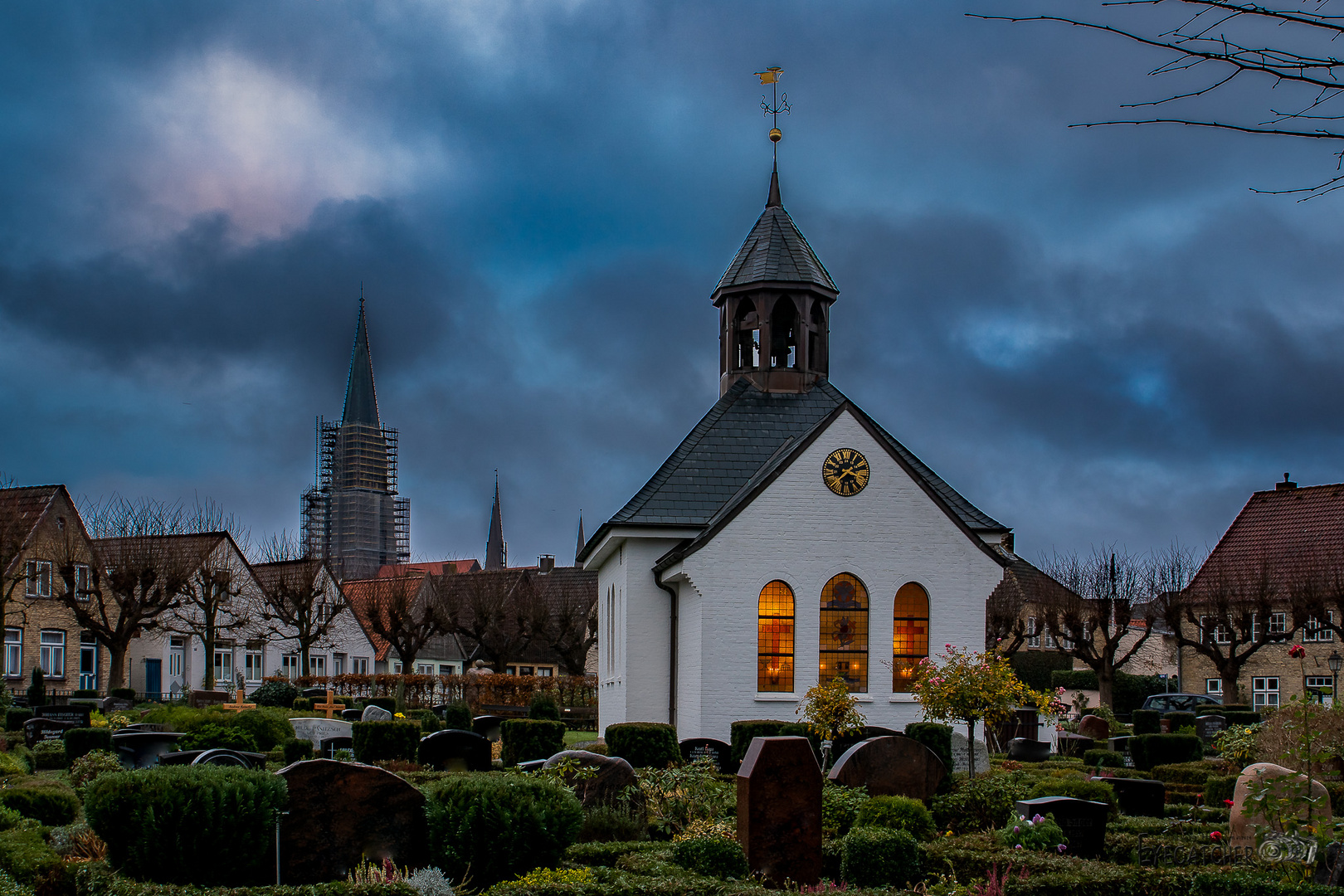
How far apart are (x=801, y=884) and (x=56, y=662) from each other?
143ft

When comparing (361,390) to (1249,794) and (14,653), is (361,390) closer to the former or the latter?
(14,653)

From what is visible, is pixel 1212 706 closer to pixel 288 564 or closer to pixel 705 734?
pixel 705 734

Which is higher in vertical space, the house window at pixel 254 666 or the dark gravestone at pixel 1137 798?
the dark gravestone at pixel 1137 798

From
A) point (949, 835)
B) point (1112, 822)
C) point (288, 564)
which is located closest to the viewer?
point (949, 835)

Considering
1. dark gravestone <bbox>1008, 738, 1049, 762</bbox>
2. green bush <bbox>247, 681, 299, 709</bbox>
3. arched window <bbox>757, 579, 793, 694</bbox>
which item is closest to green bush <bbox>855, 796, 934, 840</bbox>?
arched window <bbox>757, 579, 793, 694</bbox>

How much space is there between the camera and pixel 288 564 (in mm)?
56125

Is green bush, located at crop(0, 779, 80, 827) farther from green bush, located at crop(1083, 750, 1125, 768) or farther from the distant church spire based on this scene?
the distant church spire

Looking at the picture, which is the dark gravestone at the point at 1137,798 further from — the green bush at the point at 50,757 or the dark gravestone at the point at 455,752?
the green bush at the point at 50,757

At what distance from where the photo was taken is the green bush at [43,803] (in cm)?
1432

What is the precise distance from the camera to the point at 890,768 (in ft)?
49.2

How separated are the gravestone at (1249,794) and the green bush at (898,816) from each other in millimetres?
2944

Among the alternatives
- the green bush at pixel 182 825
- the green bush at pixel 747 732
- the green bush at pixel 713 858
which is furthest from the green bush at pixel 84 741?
the green bush at pixel 713 858

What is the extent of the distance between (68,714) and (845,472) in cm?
1800

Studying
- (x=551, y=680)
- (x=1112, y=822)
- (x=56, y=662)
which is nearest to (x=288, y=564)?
(x=56, y=662)
